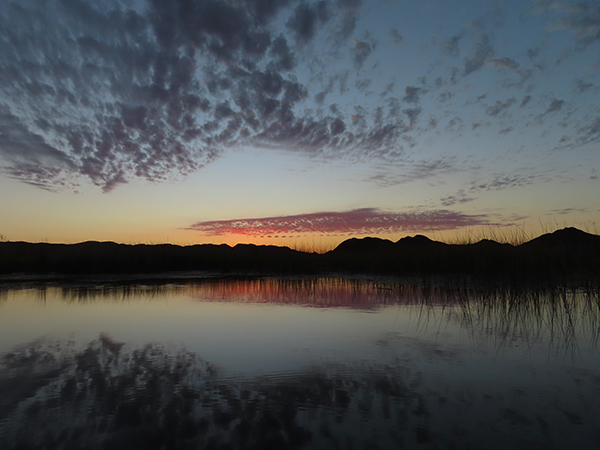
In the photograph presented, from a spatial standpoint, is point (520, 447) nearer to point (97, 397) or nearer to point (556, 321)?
point (97, 397)

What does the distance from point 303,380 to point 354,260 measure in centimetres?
1354

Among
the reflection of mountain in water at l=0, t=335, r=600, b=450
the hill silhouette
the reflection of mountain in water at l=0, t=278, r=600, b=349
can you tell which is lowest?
the reflection of mountain in water at l=0, t=335, r=600, b=450

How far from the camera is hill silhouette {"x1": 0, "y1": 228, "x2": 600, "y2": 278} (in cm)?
796

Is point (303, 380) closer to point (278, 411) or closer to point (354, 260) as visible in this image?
point (278, 411)

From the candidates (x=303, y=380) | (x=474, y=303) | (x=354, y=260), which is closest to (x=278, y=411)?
(x=303, y=380)

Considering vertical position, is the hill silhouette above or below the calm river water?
above

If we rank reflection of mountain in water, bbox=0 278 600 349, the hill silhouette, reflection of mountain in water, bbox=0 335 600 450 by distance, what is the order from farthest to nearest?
the hill silhouette < reflection of mountain in water, bbox=0 278 600 349 < reflection of mountain in water, bbox=0 335 600 450

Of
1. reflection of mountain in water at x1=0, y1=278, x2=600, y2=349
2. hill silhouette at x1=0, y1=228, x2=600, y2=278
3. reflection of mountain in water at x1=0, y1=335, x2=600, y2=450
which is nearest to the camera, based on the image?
reflection of mountain in water at x1=0, y1=335, x2=600, y2=450

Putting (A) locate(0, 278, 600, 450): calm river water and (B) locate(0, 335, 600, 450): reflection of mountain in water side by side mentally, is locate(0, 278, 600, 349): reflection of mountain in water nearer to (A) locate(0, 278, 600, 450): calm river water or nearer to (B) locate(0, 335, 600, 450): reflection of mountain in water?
(A) locate(0, 278, 600, 450): calm river water

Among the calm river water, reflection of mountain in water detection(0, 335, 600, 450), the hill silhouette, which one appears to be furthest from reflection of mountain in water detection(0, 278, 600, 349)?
reflection of mountain in water detection(0, 335, 600, 450)

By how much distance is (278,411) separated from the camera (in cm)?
223

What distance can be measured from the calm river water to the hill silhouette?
2.87m

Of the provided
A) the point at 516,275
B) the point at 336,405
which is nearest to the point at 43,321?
the point at 336,405

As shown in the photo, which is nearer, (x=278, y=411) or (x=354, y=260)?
(x=278, y=411)
